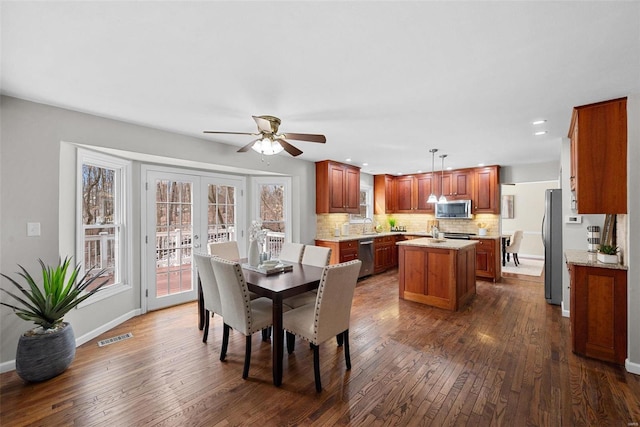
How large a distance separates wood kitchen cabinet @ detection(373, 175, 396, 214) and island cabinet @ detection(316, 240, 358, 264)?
6.52 feet

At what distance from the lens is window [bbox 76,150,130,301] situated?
3.01m

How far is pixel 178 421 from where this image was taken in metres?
1.83

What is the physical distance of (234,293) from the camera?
2.33 m

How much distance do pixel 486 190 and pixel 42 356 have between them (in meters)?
6.97

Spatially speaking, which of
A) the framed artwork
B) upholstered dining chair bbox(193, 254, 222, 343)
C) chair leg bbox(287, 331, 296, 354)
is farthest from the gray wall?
the framed artwork

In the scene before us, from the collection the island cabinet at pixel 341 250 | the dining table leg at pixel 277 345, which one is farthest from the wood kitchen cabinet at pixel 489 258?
the dining table leg at pixel 277 345

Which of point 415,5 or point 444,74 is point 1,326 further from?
point 444,74

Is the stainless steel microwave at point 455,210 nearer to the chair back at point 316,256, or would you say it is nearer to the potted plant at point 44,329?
the chair back at point 316,256

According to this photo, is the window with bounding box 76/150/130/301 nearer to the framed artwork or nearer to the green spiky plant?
the green spiky plant

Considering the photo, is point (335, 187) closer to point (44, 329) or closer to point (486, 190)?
point (486, 190)

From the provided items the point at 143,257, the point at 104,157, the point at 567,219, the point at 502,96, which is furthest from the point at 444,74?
the point at 143,257

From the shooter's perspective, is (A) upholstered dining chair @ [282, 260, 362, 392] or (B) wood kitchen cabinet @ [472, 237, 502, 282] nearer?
(A) upholstered dining chair @ [282, 260, 362, 392]

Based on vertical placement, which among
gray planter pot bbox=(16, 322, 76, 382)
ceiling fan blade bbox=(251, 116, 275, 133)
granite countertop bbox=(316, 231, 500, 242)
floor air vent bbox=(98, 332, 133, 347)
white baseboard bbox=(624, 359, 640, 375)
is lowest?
floor air vent bbox=(98, 332, 133, 347)

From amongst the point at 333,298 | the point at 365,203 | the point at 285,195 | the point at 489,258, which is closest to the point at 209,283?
the point at 333,298
